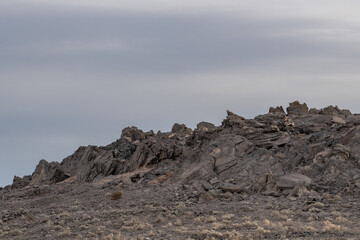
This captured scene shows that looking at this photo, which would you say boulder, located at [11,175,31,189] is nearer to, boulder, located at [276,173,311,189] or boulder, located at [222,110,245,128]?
boulder, located at [222,110,245,128]

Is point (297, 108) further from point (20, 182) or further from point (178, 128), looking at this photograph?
point (20, 182)

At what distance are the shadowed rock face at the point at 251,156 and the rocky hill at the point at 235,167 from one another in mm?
70

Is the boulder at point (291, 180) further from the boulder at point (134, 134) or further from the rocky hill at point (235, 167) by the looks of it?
the boulder at point (134, 134)

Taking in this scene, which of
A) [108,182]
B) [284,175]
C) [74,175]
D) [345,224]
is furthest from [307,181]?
[74,175]

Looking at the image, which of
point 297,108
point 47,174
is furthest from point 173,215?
point 47,174

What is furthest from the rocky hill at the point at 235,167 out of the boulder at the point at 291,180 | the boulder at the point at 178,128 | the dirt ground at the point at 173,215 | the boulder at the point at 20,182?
the boulder at the point at 178,128

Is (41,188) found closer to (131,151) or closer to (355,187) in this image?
(131,151)

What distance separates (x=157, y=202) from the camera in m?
44.4

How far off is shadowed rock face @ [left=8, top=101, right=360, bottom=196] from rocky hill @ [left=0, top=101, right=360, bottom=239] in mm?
70

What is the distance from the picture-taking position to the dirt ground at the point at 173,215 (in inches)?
1414

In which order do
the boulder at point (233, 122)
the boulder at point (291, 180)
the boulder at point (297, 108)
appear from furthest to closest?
1. the boulder at point (297, 108)
2. the boulder at point (233, 122)
3. the boulder at point (291, 180)

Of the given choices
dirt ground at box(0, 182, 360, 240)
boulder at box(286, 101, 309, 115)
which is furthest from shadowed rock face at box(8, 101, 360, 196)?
dirt ground at box(0, 182, 360, 240)

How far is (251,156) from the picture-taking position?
165ft

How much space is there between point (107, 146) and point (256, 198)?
25.3 metres
